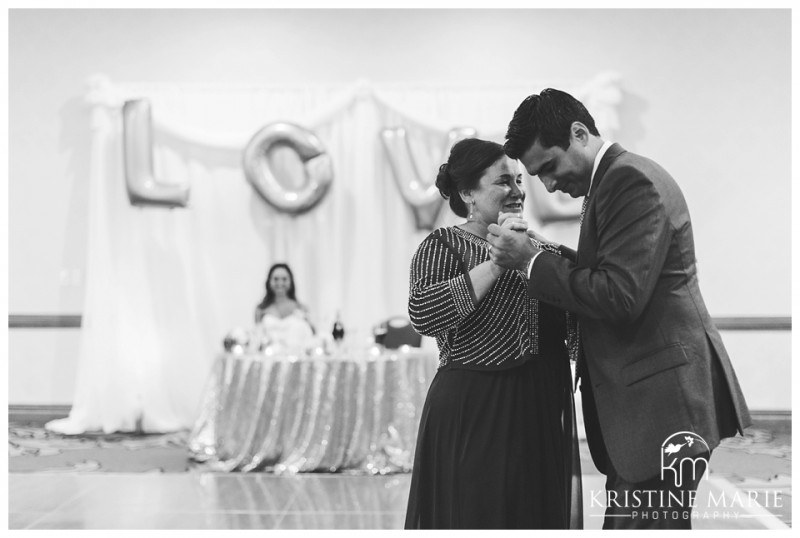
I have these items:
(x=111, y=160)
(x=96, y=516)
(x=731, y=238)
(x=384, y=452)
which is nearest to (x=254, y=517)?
(x=96, y=516)

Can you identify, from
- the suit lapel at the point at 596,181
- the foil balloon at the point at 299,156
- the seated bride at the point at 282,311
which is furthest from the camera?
the foil balloon at the point at 299,156

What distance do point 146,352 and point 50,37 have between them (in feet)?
8.77

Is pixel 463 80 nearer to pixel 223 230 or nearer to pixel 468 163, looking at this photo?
pixel 223 230

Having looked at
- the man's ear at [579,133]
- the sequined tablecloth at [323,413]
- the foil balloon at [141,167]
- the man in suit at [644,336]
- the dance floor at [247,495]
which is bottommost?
the dance floor at [247,495]

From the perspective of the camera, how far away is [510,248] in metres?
1.71

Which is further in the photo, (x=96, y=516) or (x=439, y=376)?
(x=96, y=516)

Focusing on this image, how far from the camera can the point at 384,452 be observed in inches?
170

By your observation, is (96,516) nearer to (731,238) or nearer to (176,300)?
(176,300)

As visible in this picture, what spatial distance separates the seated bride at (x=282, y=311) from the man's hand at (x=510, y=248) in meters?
3.46

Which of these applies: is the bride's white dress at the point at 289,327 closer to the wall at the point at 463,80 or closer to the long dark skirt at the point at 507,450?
the wall at the point at 463,80

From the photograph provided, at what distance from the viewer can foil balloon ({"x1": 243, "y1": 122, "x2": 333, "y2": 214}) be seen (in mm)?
5844

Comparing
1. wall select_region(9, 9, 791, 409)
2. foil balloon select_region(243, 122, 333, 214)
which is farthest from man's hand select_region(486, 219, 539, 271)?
wall select_region(9, 9, 791, 409)

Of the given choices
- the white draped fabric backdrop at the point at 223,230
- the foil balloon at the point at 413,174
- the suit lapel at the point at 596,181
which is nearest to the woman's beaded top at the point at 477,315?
the suit lapel at the point at 596,181

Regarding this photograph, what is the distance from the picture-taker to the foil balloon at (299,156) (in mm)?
Answer: 5844
